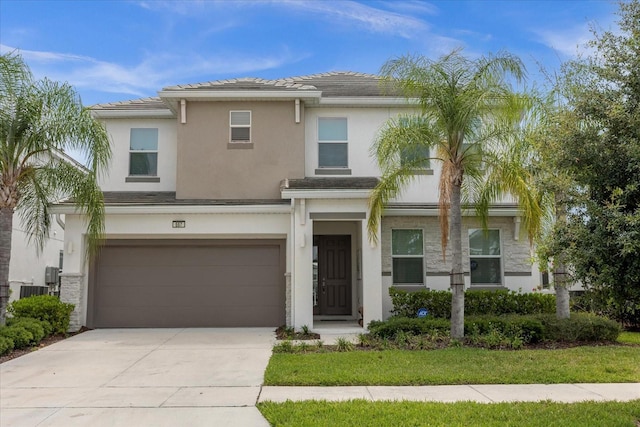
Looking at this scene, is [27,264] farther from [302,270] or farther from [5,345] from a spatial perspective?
[302,270]

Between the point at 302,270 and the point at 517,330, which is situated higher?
the point at 302,270

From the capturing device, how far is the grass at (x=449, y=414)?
19.9 ft

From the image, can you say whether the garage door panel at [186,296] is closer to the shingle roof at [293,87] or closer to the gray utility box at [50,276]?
the shingle roof at [293,87]

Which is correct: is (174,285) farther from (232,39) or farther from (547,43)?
(547,43)

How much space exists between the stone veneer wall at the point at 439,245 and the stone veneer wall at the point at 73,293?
26.6 feet

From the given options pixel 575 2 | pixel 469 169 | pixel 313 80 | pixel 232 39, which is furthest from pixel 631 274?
pixel 313 80

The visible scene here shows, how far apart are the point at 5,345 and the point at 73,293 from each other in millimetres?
3391

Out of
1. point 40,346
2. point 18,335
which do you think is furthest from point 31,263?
point 18,335

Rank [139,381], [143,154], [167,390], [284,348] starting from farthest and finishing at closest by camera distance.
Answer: [143,154]
[284,348]
[139,381]
[167,390]

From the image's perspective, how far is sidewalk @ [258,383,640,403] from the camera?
7.28 meters

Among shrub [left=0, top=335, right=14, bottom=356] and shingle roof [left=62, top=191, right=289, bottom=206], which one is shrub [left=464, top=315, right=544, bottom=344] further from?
shrub [left=0, top=335, right=14, bottom=356]

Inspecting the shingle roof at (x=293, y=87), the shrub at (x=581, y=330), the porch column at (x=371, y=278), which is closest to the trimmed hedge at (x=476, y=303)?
the porch column at (x=371, y=278)

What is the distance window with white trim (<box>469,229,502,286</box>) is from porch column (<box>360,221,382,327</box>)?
10.3ft

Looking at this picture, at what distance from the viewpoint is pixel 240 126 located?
1532 centimetres
